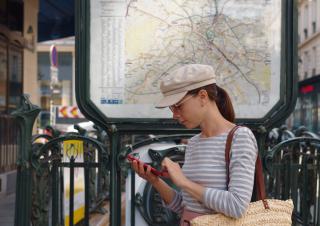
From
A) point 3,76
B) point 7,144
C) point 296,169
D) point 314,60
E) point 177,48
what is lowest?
point 7,144

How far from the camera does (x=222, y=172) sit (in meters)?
2.15

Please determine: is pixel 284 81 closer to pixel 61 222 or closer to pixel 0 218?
pixel 61 222

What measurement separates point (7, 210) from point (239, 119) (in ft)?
16.4

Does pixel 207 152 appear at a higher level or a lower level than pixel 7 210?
higher

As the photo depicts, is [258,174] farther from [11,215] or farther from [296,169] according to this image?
[11,215]

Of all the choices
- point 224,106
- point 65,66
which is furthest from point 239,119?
point 65,66

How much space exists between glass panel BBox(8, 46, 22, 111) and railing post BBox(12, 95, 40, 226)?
6.54m

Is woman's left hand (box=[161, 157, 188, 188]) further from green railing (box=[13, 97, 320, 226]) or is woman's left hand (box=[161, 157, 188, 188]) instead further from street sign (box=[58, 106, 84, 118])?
street sign (box=[58, 106, 84, 118])

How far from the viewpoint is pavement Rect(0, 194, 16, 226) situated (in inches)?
278

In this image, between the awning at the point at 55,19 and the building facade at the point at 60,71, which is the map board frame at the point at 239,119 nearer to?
the awning at the point at 55,19

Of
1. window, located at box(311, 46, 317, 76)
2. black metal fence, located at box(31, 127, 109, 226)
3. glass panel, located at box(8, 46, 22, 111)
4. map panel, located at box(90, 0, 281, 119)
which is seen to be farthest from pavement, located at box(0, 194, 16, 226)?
window, located at box(311, 46, 317, 76)

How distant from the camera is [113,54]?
12.3ft

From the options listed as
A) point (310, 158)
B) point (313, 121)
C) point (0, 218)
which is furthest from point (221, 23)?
point (313, 121)

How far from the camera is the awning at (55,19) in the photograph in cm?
987
